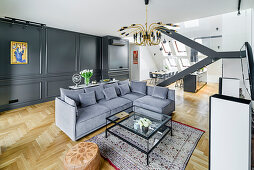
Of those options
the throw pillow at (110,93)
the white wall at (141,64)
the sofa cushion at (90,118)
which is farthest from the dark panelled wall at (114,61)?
the sofa cushion at (90,118)

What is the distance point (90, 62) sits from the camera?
19.2 ft

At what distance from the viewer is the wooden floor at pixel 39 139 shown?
72.9 inches

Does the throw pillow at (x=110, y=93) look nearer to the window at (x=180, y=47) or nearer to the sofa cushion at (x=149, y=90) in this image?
the sofa cushion at (x=149, y=90)

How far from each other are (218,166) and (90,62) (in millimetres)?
5798

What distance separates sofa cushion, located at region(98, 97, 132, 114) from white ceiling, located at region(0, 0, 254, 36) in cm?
238

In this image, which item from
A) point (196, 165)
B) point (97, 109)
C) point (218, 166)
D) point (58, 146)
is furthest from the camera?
point (97, 109)

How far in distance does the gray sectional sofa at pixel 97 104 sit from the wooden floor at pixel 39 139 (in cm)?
23

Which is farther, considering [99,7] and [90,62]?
[90,62]

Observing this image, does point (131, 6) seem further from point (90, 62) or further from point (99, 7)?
point (90, 62)

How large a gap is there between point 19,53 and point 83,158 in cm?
419

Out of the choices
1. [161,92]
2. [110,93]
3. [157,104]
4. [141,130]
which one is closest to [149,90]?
[161,92]

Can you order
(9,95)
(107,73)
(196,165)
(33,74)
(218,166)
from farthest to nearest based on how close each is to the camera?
(107,73), (33,74), (9,95), (196,165), (218,166)

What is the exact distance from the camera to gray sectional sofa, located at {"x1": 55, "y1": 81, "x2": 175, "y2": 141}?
2391 mm

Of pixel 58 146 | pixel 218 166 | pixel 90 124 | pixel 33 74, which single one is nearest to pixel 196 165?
pixel 218 166
